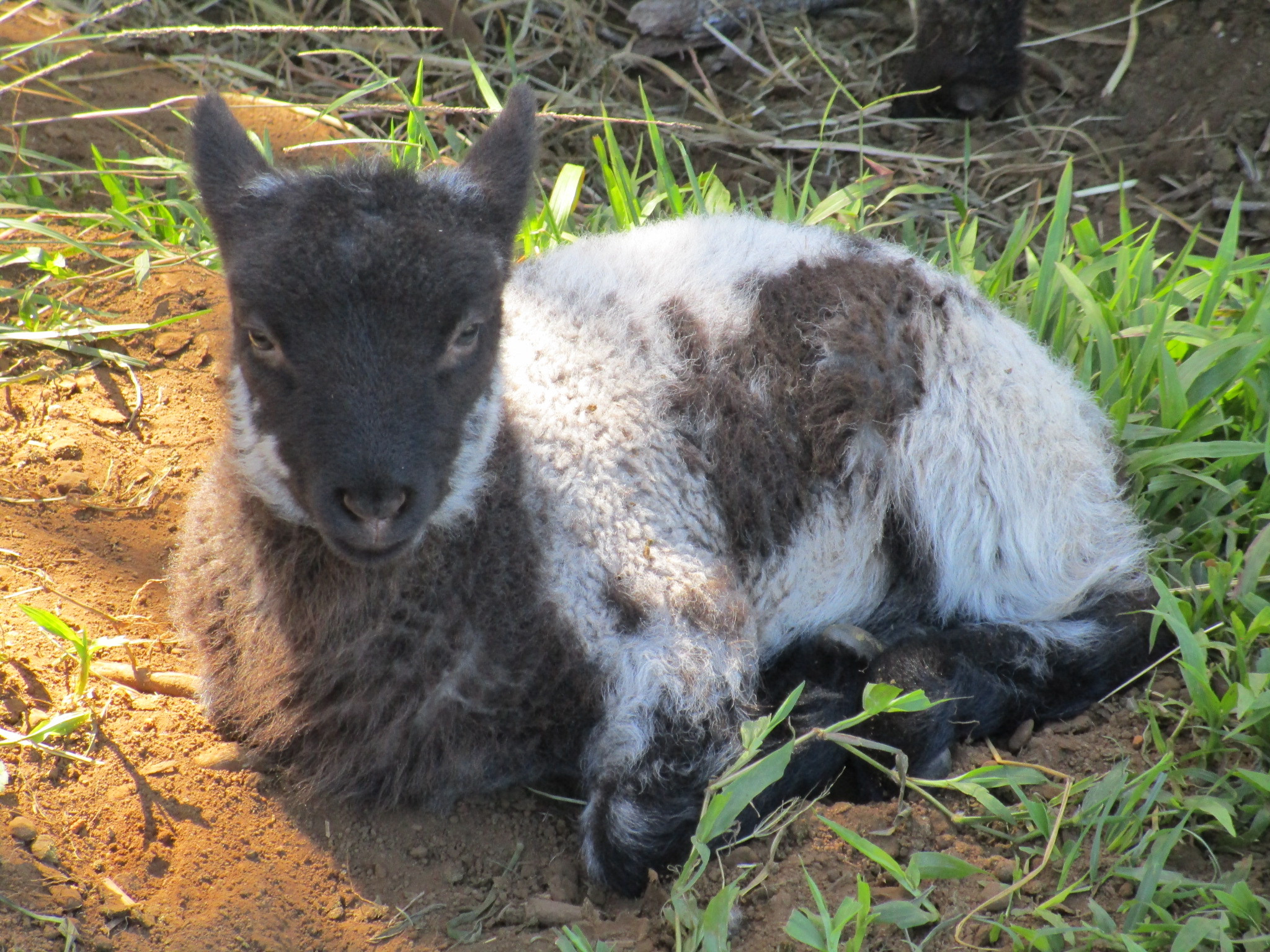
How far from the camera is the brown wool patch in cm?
367

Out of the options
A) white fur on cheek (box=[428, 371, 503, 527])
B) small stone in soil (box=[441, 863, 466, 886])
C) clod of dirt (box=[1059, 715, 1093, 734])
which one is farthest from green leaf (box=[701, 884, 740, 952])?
clod of dirt (box=[1059, 715, 1093, 734])

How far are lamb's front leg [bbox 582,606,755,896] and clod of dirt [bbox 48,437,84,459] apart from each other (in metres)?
2.29

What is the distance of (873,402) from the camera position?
3.72 m

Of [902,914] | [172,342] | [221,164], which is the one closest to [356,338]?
[221,164]

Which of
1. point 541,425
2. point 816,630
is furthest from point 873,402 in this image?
point 541,425

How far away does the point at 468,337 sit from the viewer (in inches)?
123

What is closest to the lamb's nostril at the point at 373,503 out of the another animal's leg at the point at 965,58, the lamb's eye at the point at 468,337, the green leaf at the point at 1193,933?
the lamb's eye at the point at 468,337

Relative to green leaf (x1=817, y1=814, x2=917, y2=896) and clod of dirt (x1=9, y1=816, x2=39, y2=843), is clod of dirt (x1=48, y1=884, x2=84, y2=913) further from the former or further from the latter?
green leaf (x1=817, y1=814, x2=917, y2=896)

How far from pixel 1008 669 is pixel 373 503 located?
2.15 meters

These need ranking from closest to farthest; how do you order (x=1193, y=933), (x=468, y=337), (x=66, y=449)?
1. (x=1193, y=933)
2. (x=468, y=337)
3. (x=66, y=449)

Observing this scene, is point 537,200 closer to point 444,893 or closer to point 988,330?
point 988,330

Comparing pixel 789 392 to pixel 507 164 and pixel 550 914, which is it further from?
pixel 550 914

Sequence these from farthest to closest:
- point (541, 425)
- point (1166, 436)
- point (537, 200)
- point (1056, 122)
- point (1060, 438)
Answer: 1. point (1056, 122)
2. point (537, 200)
3. point (1166, 436)
4. point (1060, 438)
5. point (541, 425)

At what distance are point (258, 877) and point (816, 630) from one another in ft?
6.23
